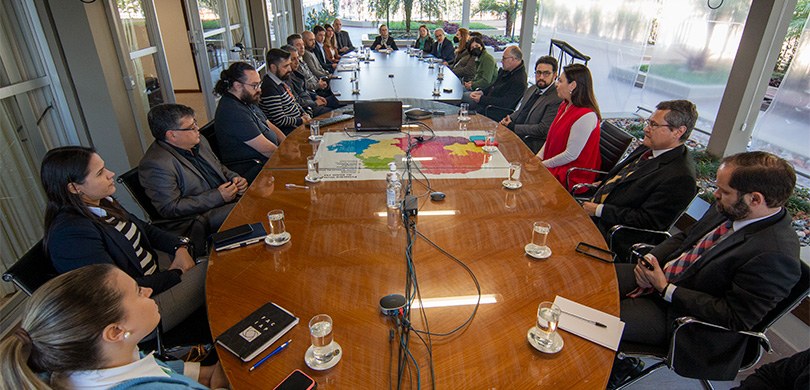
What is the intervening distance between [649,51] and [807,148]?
7.15 feet

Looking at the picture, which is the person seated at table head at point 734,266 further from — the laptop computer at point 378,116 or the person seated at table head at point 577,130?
the laptop computer at point 378,116

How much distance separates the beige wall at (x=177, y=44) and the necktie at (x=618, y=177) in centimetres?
750

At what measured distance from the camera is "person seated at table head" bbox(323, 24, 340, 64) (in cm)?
784

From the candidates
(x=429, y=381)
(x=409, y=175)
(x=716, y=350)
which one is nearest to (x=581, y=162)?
(x=409, y=175)

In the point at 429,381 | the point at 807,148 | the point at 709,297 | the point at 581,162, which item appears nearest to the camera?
the point at 429,381

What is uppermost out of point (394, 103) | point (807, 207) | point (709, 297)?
point (394, 103)

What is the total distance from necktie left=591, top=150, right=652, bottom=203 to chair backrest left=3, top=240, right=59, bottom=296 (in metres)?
2.69

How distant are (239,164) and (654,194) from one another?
8.78 feet

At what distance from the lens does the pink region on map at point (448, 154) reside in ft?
8.10

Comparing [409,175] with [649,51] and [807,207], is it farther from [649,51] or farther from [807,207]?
[649,51]

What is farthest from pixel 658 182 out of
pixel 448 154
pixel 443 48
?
pixel 443 48

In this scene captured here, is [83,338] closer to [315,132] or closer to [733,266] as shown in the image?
[733,266]

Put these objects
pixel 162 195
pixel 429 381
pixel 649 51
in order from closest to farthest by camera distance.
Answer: pixel 429 381 → pixel 162 195 → pixel 649 51

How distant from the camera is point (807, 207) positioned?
3.11m
